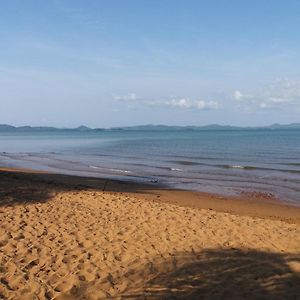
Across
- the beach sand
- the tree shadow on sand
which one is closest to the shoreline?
the beach sand

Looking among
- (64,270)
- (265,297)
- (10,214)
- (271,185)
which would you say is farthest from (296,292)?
(271,185)

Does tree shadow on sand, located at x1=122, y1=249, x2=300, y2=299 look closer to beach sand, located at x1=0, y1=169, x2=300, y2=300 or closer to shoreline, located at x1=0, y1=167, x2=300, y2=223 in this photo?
beach sand, located at x1=0, y1=169, x2=300, y2=300

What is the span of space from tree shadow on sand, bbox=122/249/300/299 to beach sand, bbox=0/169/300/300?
16mm

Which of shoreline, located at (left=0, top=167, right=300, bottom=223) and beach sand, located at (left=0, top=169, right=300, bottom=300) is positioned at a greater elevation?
beach sand, located at (left=0, top=169, right=300, bottom=300)

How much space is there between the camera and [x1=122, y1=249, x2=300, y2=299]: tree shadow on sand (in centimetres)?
593

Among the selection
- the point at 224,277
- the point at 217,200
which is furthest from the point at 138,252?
the point at 217,200

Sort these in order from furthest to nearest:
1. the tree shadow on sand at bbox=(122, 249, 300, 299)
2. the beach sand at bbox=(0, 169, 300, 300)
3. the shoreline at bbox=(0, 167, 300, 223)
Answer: the shoreline at bbox=(0, 167, 300, 223) < the beach sand at bbox=(0, 169, 300, 300) < the tree shadow on sand at bbox=(122, 249, 300, 299)

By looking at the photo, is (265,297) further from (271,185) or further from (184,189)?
(271,185)

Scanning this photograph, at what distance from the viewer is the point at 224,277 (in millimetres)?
6508

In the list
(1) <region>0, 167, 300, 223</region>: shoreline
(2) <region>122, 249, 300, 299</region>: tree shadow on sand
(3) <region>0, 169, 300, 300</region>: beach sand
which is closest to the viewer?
(2) <region>122, 249, 300, 299</region>: tree shadow on sand

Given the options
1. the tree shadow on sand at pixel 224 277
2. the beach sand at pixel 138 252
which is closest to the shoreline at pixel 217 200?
the beach sand at pixel 138 252

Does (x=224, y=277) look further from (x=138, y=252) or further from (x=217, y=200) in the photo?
(x=217, y=200)

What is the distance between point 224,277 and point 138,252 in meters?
1.83

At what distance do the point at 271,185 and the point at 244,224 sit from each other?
992 cm
